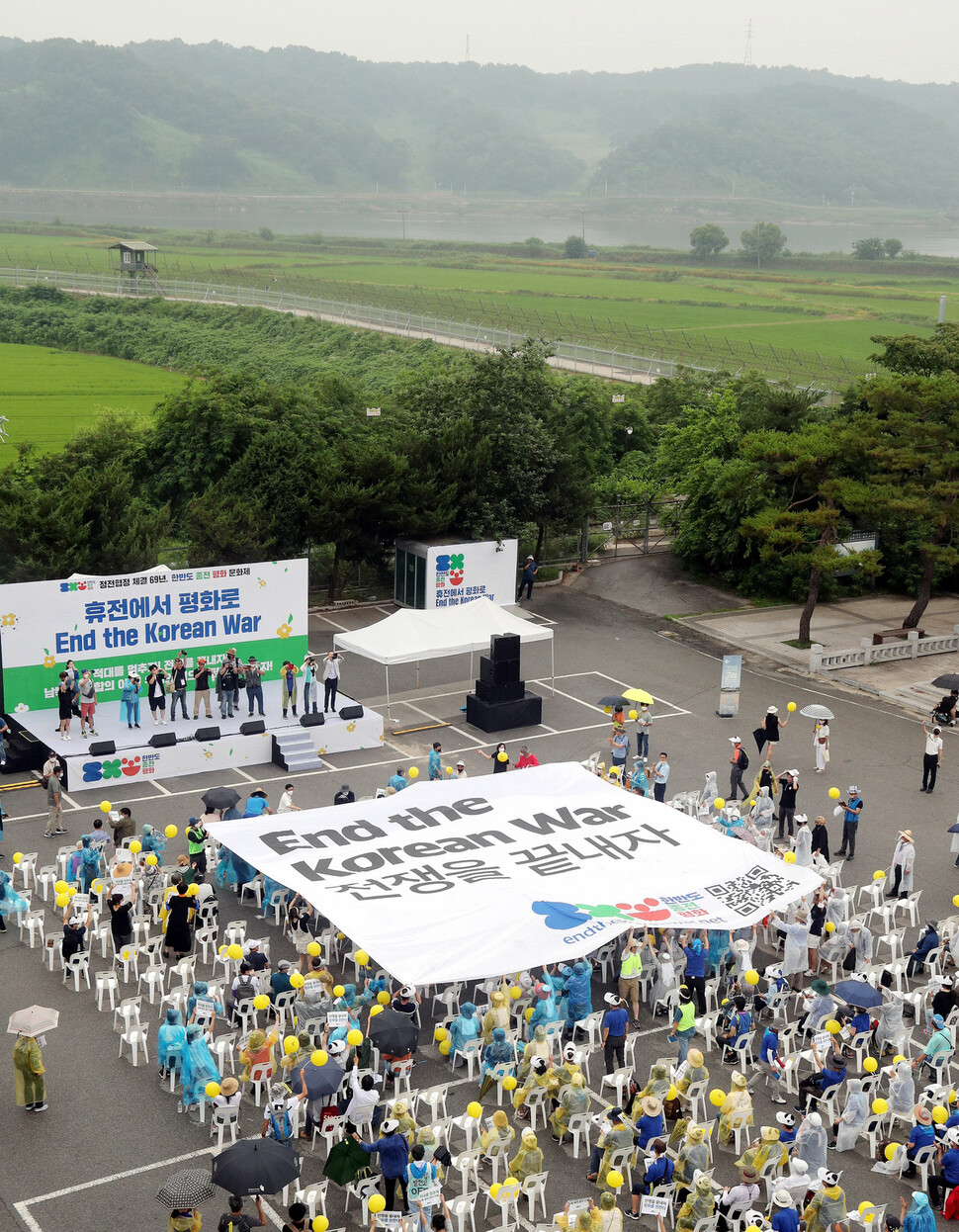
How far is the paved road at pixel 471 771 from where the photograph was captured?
14.5 meters

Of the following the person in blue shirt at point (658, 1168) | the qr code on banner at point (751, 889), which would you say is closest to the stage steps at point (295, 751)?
the qr code on banner at point (751, 889)

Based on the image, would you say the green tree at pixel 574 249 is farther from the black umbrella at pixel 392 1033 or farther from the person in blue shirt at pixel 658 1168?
the person in blue shirt at pixel 658 1168

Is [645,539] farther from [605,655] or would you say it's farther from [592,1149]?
[592,1149]

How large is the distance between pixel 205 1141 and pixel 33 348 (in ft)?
267

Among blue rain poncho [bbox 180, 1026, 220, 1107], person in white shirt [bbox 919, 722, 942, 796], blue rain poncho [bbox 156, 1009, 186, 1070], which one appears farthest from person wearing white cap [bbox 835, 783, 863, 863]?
blue rain poncho [bbox 156, 1009, 186, 1070]

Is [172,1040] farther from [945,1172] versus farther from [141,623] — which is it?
[141,623]

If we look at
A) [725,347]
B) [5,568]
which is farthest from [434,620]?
[725,347]

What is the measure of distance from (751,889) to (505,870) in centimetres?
355

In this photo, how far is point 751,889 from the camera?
18766mm

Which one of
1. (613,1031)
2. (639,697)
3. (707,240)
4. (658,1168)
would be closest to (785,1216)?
(658,1168)

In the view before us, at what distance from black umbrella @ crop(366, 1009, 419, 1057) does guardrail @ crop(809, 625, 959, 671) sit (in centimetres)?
2194

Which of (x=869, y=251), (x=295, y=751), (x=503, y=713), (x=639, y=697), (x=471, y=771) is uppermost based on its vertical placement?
(x=869, y=251)

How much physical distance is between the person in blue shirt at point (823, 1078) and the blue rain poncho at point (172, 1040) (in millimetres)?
7495

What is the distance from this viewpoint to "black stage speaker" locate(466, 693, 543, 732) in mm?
30188
